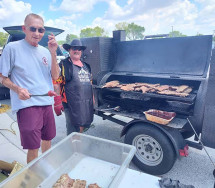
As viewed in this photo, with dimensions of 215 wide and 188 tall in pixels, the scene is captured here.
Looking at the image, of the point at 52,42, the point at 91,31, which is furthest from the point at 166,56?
the point at 91,31

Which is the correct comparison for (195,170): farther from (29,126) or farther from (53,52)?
(53,52)

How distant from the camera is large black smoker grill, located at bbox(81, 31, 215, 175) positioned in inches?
95.4

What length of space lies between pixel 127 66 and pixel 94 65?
0.73 m

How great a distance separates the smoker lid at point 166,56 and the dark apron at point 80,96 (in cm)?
96

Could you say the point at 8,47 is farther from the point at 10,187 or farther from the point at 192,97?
the point at 192,97

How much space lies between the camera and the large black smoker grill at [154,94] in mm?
2424

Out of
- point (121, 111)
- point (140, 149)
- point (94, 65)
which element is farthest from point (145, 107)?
point (94, 65)

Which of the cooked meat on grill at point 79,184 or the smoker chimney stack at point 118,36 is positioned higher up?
the smoker chimney stack at point 118,36

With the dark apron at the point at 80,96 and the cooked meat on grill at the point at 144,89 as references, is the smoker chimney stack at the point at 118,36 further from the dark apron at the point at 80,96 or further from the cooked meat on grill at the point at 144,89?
the cooked meat on grill at the point at 144,89

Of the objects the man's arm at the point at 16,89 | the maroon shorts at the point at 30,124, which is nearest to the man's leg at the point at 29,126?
the maroon shorts at the point at 30,124

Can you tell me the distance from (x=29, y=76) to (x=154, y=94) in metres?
1.81

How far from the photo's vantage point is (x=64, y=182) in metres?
1.21

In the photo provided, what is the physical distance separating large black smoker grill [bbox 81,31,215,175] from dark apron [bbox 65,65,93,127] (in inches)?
12.2

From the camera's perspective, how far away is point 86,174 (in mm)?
1334
